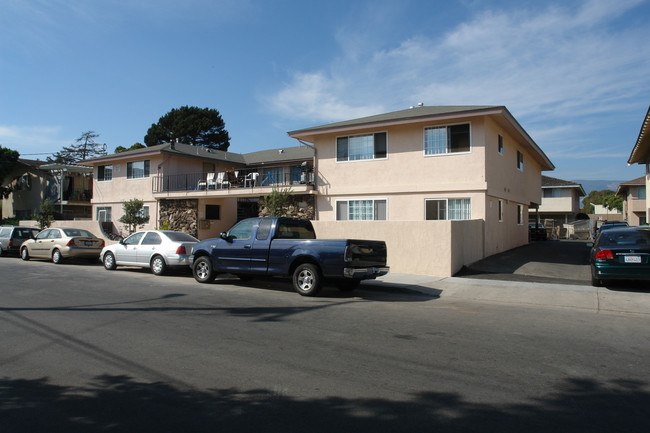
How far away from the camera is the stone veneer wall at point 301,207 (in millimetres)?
20422

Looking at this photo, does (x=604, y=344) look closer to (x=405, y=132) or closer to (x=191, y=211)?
(x=405, y=132)

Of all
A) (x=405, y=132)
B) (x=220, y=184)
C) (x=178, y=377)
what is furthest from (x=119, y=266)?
(x=178, y=377)

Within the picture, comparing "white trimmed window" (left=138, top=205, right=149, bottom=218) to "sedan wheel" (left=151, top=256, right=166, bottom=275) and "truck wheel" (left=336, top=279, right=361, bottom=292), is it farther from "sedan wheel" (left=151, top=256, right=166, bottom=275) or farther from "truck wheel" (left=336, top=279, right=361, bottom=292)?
"truck wheel" (left=336, top=279, right=361, bottom=292)

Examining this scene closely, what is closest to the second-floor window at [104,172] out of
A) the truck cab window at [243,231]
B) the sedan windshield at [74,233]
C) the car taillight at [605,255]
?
the sedan windshield at [74,233]

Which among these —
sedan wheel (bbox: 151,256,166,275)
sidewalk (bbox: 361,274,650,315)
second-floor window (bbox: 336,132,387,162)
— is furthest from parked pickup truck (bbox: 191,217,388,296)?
second-floor window (bbox: 336,132,387,162)

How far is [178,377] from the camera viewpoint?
4.73 meters

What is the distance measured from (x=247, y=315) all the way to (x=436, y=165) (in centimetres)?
1173

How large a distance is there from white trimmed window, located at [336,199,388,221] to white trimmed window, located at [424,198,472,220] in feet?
5.98

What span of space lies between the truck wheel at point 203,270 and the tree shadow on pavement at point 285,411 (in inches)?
299

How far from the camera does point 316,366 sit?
5.11 meters

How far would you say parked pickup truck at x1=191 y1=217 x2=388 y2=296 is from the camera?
9.81m

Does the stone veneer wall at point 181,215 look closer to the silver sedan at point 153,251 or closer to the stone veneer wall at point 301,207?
the stone veneer wall at point 301,207

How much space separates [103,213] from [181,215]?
27.2 ft

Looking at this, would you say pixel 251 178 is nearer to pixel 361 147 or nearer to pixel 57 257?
pixel 361 147
